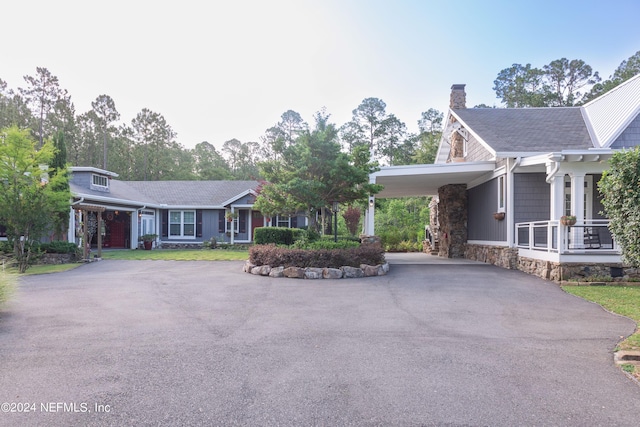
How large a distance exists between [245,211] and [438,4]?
50.6ft

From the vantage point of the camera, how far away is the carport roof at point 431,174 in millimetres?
→ 13141

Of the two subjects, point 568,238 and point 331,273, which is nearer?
point 568,238

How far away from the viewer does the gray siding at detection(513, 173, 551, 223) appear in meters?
11.9

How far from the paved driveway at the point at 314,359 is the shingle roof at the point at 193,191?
15917mm

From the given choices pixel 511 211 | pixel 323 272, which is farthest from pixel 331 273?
pixel 511 211

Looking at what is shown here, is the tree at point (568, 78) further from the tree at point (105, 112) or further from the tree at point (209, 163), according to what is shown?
the tree at point (105, 112)

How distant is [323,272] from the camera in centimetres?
1022

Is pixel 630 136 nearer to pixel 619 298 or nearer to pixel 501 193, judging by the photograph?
pixel 501 193

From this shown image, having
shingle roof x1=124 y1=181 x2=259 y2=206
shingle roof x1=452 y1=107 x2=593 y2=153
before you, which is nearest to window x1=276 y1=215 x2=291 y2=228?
shingle roof x1=124 y1=181 x2=259 y2=206

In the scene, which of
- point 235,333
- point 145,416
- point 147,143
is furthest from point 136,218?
point 147,143

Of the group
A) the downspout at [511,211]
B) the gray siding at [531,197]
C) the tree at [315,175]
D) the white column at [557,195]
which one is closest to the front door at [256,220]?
the tree at [315,175]

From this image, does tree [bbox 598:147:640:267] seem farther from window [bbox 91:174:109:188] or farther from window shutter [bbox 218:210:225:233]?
window [bbox 91:174:109:188]

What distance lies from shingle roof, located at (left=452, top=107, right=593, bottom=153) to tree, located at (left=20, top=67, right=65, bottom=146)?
35.4 meters

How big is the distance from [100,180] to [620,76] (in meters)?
37.7
